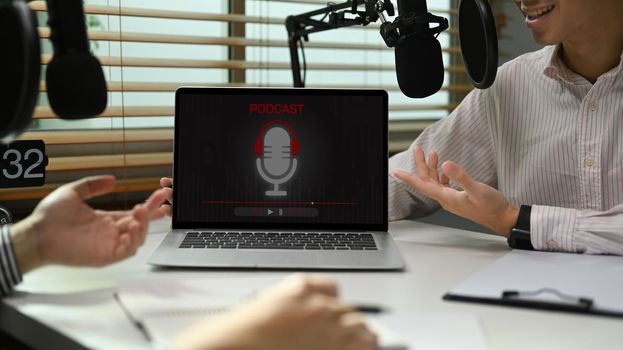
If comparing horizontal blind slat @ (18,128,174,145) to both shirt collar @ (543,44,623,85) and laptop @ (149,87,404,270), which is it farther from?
shirt collar @ (543,44,623,85)

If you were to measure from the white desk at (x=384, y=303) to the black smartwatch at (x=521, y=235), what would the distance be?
26mm

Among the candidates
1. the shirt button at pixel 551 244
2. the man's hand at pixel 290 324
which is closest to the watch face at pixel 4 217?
the man's hand at pixel 290 324

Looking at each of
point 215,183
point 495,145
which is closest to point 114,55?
point 215,183

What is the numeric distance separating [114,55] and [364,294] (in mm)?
1160

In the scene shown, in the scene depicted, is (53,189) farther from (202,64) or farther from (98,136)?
(202,64)

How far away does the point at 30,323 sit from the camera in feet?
3.17

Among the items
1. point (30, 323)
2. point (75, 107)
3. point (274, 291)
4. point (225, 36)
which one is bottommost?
point (30, 323)

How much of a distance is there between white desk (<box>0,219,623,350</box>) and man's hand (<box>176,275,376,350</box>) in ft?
0.58

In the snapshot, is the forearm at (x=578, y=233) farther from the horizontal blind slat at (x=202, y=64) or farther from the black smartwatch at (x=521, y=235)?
the horizontal blind slat at (x=202, y=64)

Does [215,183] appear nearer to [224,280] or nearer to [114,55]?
[224,280]

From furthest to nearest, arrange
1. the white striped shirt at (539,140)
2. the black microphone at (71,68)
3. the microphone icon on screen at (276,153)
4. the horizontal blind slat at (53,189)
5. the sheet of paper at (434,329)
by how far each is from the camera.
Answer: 1. the horizontal blind slat at (53,189)
2. the white striped shirt at (539,140)
3. the microphone icon on screen at (276,153)
4. the black microphone at (71,68)
5. the sheet of paper at (434,329)

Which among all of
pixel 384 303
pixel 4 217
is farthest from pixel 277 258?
pixel 4 217

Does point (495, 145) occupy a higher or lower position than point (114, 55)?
lower

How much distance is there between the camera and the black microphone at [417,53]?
1.37 meters
